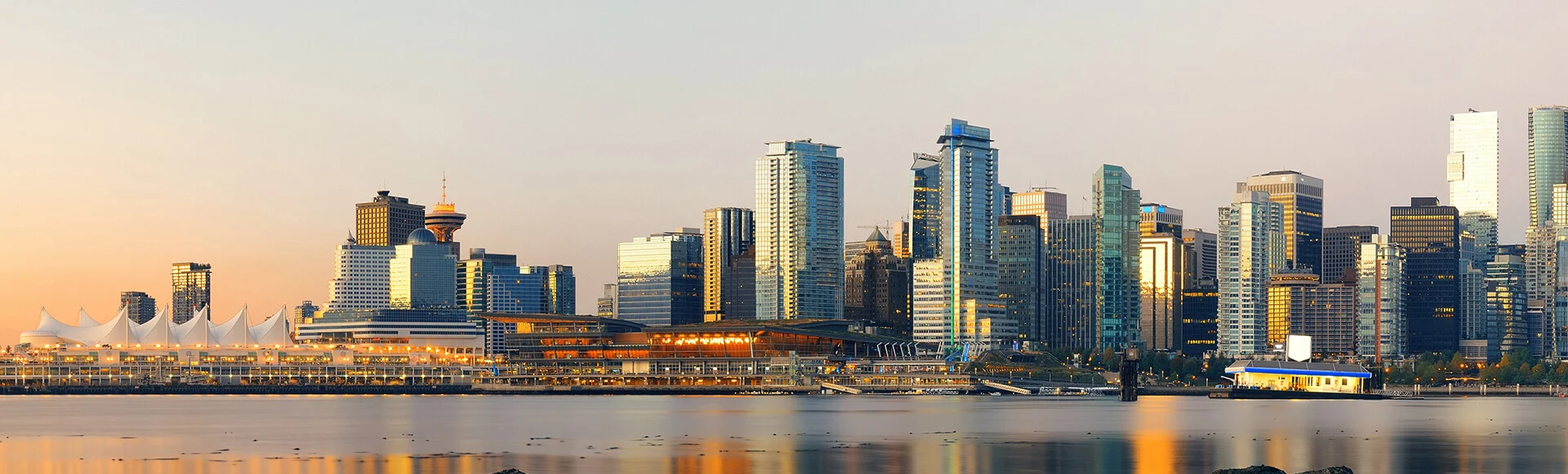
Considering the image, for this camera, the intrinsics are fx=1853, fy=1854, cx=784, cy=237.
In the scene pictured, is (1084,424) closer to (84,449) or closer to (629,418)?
(629,418)

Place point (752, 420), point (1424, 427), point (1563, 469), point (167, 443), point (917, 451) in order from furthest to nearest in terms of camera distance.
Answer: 1. point (752, 420)
2. point (1424, 427)
3. point (167, 443)
4. point (917, 451)
5. point (1563, 469)

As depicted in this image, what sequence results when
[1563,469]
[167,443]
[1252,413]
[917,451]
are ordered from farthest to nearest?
1. [1252,413]
2. [167,443]
3. [917,451]
4. [1563,469]

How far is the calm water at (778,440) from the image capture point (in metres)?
81.9

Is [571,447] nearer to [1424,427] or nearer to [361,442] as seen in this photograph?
[361,442]

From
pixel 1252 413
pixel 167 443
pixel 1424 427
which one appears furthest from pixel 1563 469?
pixel 1252 413

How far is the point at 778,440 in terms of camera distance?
10350 centimetres

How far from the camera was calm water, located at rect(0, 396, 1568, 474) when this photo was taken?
81.9 metres

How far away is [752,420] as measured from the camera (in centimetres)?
13912

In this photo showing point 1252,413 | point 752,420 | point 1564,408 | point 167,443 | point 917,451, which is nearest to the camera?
point 917,451

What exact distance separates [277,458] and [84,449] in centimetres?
1514

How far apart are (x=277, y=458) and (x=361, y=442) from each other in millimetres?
15475

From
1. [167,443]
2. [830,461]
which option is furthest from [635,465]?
[167,443]

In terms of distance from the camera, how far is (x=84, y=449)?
95062 millimetres

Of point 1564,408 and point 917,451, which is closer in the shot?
point 917,451
